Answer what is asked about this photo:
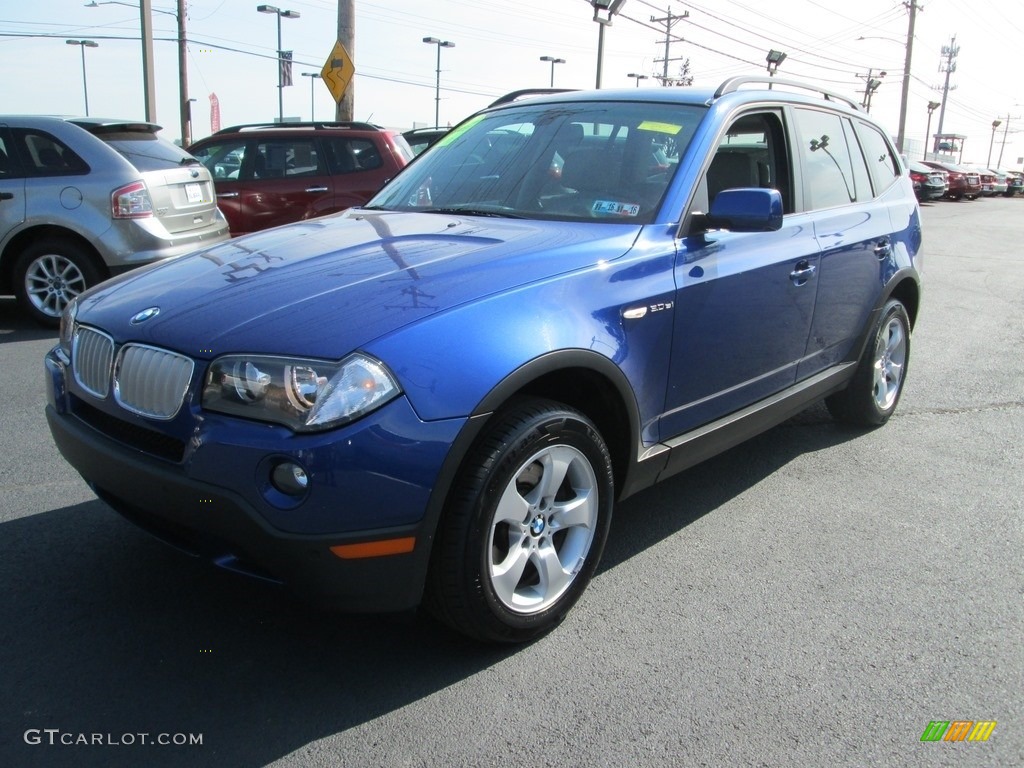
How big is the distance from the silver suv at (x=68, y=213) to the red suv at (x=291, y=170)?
249cm

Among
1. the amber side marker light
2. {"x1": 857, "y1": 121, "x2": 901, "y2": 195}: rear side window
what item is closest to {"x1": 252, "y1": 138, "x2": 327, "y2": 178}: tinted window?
{"x1": 857, "y1": 121, "x2": 901, "y2": 195}: rear side window

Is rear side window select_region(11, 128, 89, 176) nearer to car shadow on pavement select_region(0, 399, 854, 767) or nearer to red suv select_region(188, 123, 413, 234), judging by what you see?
red suv select_region(188, 123, 413, 234)

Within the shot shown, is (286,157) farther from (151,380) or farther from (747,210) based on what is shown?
(151,380)

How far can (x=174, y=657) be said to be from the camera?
8.95 ft

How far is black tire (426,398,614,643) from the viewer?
2.51 meters

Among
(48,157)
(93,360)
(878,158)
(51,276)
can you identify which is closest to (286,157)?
(48,157)

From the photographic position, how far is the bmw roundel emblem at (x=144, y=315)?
2.71 metres

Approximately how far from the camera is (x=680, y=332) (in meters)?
3.24

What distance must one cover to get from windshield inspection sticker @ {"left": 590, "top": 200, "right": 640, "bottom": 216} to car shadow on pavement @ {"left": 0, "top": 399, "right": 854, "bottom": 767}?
132 cm

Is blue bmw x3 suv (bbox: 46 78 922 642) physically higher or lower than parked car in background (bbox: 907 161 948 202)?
lower

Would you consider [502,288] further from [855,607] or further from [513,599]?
[855,607]

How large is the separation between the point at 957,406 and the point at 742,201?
11.0 feet

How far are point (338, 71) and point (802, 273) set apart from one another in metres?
12.1

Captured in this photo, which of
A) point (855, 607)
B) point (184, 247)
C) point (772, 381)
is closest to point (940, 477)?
point (772, 381)
